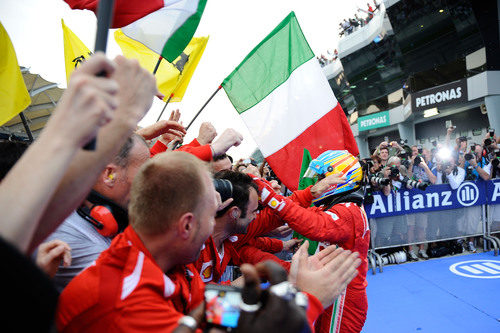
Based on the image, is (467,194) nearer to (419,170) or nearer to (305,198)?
(419,170)

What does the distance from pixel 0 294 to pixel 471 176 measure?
7651 millimetres

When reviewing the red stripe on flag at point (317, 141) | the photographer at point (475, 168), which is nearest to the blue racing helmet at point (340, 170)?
the red stripe on flag at point (317, 141)

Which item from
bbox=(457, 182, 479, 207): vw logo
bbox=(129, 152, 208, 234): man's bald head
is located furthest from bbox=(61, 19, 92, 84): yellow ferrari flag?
bbox=(457, 182, 479, 207): vw logo

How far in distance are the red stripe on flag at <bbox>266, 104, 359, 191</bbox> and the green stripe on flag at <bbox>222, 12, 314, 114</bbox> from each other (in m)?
0.69

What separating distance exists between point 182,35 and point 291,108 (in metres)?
1.51

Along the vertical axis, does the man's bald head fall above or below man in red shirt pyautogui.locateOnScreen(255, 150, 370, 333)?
above

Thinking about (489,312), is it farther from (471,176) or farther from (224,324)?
(224,324)

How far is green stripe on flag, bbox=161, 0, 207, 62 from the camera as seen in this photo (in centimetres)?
296

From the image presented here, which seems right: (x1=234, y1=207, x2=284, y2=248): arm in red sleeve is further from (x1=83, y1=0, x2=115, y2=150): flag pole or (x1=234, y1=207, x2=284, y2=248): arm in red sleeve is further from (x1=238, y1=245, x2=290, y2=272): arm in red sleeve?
(x1=83, y1=0, x2=115, y2=150): flag pole

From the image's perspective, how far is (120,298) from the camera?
3.12 ft

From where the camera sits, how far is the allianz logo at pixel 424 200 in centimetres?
574

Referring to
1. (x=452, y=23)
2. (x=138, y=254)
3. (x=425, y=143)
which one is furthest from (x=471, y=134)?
(x=138, y=254)

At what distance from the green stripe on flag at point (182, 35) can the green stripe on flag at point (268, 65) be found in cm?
76

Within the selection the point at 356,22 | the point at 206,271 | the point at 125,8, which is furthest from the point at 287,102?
the point at 356,22
